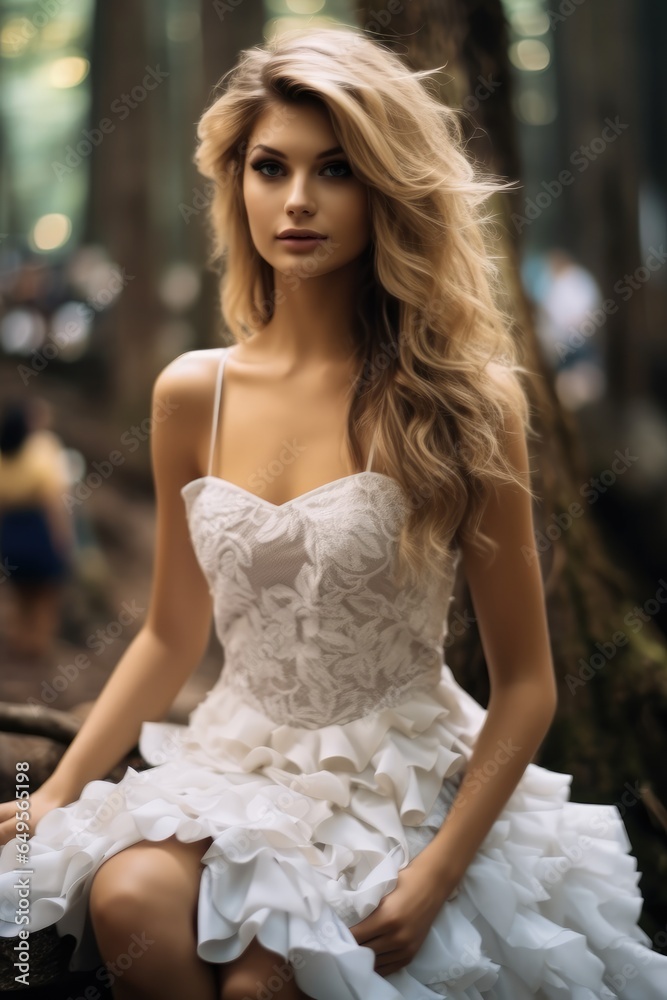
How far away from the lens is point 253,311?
6.11ft

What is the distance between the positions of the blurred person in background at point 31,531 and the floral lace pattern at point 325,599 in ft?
9.95

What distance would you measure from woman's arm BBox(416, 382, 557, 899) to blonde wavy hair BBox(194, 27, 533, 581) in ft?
0.10

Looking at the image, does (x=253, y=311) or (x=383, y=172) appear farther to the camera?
(x=253, y=311)

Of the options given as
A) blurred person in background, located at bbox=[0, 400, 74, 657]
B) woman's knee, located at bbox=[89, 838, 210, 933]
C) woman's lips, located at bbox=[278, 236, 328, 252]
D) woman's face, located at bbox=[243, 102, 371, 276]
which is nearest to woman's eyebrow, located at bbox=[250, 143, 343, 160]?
woman's face, located at bbox=[243, 102, 371, 276]

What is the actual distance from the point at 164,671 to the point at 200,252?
167 inches

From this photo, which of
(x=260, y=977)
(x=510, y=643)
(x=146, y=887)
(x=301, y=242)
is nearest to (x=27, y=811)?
(x=146, y=887)

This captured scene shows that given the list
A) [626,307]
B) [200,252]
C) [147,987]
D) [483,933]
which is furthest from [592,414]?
[147,987]

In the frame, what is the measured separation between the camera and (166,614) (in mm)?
1816

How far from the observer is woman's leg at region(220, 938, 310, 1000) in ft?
4.18

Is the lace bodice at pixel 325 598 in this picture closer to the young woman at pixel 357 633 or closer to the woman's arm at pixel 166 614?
the young woman at pixel 357 633

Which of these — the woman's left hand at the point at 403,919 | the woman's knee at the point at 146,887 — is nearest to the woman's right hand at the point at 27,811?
the woman's knee at the point at 146,887

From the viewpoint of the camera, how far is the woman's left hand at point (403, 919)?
137cm

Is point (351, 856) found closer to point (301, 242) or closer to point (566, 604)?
point (301, 242)

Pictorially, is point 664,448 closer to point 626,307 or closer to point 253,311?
point 626,307
